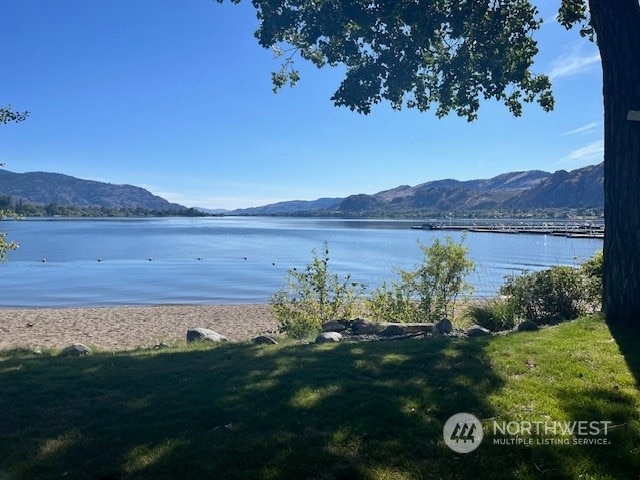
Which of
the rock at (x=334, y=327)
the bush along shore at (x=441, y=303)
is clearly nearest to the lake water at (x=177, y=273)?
the bush along shore at (x=441, y=303)

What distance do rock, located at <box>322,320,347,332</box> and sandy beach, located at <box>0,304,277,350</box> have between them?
394 cm

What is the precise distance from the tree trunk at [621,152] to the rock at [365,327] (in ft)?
15.2

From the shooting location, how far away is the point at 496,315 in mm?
11523

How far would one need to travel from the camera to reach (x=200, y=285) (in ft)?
116

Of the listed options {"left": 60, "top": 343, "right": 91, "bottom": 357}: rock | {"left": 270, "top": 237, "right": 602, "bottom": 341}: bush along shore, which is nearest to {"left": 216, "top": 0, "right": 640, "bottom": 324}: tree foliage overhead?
{"left": 270, "top": 237, "right": 602, "bottom": 341}: bush along shore

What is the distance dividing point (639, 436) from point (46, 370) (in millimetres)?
7646

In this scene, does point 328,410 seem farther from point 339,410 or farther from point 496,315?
point 496,315

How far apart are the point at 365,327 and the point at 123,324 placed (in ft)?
41.2

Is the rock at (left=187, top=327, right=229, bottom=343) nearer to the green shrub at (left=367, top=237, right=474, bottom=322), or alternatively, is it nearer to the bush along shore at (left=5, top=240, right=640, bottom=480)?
the bush along shore at (left=5, top=240, right=640, bottom=480)

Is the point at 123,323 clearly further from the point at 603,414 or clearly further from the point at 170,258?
the point at 170,258

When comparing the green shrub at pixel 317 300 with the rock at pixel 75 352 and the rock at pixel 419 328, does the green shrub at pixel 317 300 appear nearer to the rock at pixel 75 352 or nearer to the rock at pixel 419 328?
the rock at pixel 419 328

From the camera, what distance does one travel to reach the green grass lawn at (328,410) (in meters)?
4.13

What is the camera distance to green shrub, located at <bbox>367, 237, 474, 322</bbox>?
1368cm

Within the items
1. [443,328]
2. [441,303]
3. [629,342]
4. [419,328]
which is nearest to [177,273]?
[441,303]
